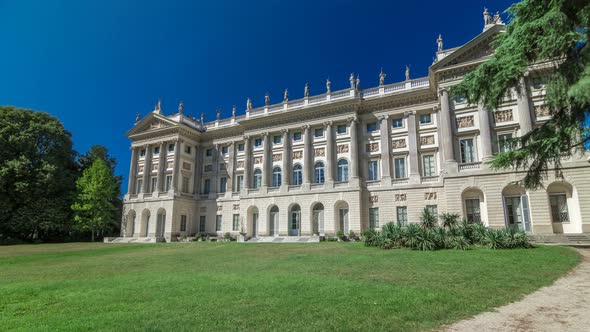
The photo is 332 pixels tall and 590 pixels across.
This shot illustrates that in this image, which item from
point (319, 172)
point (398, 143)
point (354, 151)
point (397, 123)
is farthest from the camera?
point (319, 172)

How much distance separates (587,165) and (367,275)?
2095 centimetres

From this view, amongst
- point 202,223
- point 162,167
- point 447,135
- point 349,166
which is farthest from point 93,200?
point 447,135

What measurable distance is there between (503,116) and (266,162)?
21554mm

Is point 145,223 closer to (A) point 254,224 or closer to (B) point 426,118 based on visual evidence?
(A) point 254,224

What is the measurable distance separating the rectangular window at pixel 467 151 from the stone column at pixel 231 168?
23.6 m

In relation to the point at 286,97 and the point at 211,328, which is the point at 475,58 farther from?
the point at 211,328

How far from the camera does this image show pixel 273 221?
112ft

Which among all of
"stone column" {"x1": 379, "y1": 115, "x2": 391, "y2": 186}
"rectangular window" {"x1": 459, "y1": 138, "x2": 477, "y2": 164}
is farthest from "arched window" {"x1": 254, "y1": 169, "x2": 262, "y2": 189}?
"rectangular window" {"x1": 459, "y1": 138, "x2": 477, "y2": 164}

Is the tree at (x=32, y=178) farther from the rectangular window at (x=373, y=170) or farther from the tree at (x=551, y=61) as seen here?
the tree at (x=551, y=61)

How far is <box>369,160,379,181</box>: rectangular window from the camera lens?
3069 cm

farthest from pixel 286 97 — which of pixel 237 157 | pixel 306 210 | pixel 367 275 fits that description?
pixel 367 275

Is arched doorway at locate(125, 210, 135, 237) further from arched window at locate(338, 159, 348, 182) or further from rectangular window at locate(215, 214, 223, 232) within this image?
arched window at locate(338, 159, 348, 182)

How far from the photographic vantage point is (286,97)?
35625 mm

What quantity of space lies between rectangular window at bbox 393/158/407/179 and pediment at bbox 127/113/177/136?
1016 inches
